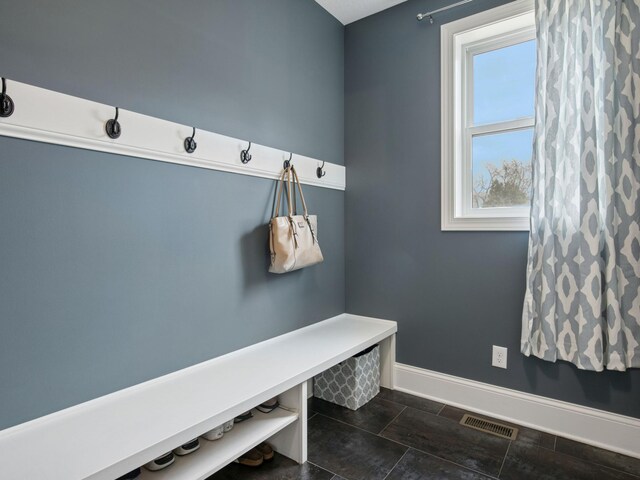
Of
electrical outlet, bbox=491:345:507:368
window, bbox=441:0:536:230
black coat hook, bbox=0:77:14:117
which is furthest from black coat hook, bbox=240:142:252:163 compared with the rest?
electrical outlet, bbox=491:345:507:368

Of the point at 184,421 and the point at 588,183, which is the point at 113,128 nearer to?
the point at 184,421

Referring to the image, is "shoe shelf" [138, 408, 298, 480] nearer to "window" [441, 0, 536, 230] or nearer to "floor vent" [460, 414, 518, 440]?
"floor vent" [460, 414, 518, 440]

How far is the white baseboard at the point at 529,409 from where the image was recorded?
1688 mm

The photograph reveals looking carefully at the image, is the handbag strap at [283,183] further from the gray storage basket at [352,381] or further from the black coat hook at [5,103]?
the black coat hook at [5,103]

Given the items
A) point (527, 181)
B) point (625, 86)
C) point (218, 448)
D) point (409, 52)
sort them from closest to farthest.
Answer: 1. point (218, 448)
2. point (625, 86)
3. point (527, 181)
4. point (409, 52)

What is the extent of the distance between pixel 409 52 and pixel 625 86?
3.81ft

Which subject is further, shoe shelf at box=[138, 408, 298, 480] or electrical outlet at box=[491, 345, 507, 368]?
electrical outlet at box=[491, 345, 507, 368]

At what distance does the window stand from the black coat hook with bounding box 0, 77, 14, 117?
1.99m

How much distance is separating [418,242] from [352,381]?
3.05 feet

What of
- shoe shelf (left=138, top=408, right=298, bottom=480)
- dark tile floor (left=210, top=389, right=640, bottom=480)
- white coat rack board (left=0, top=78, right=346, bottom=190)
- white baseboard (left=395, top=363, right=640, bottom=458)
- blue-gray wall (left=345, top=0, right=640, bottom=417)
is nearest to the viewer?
white coat rack board (left=0, top=78, right=346, bottom=190)

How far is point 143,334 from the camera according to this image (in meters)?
1.41

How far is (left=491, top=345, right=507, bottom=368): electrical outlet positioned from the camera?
1.98 m

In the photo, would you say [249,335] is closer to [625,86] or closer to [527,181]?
[527,181]

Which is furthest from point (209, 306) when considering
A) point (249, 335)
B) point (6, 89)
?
point (6, 89)
